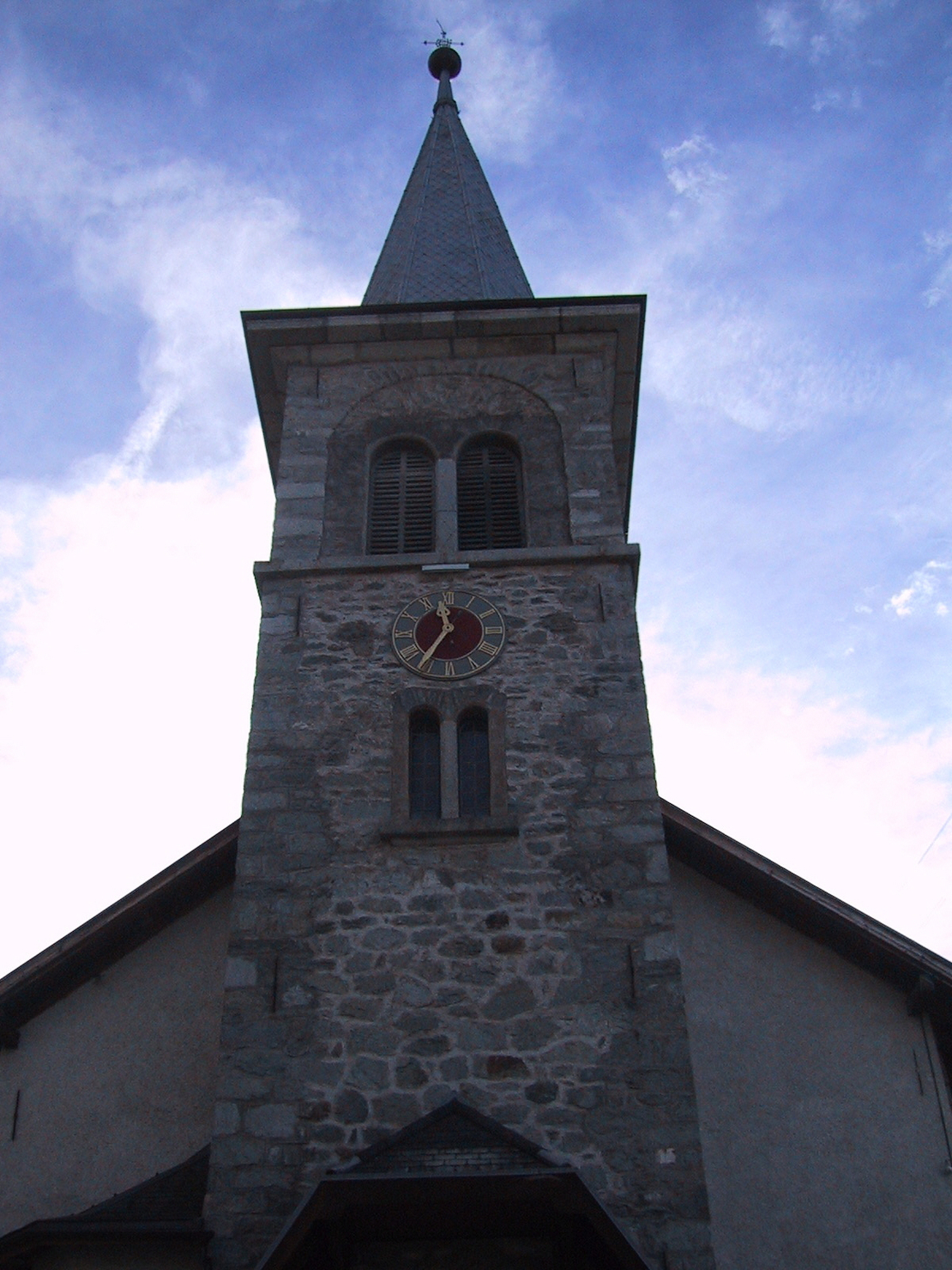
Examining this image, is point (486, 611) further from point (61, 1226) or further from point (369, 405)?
point (61, 1226)

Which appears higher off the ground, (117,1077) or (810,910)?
(810,910)

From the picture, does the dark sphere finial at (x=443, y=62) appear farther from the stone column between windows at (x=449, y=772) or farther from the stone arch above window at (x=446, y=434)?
the stone column between windows at (x=449, y=772)

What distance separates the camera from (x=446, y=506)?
12.5m

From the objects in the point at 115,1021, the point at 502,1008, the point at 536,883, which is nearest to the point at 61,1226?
the point at 115,1021

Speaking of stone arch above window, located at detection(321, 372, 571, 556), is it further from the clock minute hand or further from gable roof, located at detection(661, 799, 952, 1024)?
gable roof, located at detection(661, 799, 952, 1024)

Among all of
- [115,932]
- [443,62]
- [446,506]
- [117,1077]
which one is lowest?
[117,1077]

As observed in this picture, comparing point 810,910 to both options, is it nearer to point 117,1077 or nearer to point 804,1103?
point 804,1103

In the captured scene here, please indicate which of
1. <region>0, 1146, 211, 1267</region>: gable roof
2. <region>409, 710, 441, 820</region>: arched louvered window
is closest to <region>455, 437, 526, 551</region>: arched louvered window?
<region>409, 710, 441, 820</region>: arched louvered window

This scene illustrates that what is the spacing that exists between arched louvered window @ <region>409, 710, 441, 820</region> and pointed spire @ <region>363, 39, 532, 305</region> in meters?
5.73

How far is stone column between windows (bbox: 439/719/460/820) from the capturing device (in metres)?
10.0

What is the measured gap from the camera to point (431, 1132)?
8.15 meters

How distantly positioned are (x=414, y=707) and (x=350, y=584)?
63.9 inches

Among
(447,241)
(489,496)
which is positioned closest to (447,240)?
(447,241)

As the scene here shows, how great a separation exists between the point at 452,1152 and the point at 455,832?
255cm
